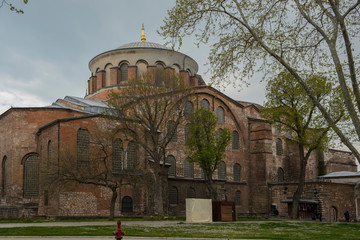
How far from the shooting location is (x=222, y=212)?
2736 cm

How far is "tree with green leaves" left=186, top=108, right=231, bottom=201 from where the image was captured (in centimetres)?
3023

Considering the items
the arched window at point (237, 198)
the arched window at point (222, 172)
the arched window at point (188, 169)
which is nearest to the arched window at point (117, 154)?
the arched window at point (188, 169)

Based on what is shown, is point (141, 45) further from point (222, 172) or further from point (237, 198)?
point (237, 198)

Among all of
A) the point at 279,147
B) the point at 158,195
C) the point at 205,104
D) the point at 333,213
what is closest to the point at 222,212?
the point at 158,195

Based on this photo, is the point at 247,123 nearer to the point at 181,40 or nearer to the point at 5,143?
the point at 5,143

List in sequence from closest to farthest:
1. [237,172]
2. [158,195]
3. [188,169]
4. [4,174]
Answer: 1. [158,195]
2. [4,174]
3. [188,169]
4. [237,172]

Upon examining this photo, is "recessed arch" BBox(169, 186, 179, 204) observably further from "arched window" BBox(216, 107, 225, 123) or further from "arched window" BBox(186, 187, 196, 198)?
"arched window" BBox(216, 107, 225, 123)

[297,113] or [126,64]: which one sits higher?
[126,64]

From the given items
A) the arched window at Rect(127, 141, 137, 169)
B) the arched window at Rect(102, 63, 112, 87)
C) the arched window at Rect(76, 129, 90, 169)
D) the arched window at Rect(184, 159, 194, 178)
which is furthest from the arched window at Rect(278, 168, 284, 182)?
the arched window at Rect(76, 129, 90, 169)

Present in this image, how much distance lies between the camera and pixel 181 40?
13328 millimetres

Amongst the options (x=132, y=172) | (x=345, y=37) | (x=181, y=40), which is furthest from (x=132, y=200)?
(x=345, y=37)

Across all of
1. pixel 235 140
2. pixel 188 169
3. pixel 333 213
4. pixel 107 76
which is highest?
pixel 107 76

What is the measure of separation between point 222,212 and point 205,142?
5.62m

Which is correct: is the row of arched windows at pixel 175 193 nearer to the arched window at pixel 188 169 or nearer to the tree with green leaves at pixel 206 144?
the arched window at pixel 188 169
